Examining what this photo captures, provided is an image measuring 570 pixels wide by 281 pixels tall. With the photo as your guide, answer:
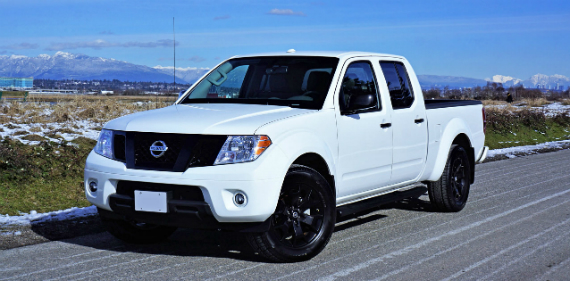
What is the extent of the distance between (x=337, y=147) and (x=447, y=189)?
266 cm

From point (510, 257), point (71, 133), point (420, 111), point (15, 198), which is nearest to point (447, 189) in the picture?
point (420, 111)

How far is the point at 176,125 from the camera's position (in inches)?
201

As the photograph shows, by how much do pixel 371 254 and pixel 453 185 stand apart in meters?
2.84

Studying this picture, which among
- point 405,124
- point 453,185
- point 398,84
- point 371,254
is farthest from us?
point 453,185

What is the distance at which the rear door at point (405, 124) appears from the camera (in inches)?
268

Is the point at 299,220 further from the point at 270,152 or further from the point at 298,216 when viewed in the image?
the point at 270,152

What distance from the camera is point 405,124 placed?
691 cm

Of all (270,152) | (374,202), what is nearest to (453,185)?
(374,202)

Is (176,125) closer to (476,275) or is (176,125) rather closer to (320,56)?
(320,56)

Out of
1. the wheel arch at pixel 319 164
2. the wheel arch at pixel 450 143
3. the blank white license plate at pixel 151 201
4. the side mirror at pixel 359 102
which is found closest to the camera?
the blank white license plate at pixel 151 201

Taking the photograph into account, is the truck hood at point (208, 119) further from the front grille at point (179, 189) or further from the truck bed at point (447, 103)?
the truck bed at point (447, 103)

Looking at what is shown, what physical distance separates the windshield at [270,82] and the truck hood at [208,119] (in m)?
0.35

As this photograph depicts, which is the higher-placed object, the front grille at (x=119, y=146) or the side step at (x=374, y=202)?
the front grille at (x=119, y=146)

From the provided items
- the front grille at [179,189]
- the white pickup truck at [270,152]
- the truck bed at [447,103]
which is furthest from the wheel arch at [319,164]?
the truck bed at [447,103]
